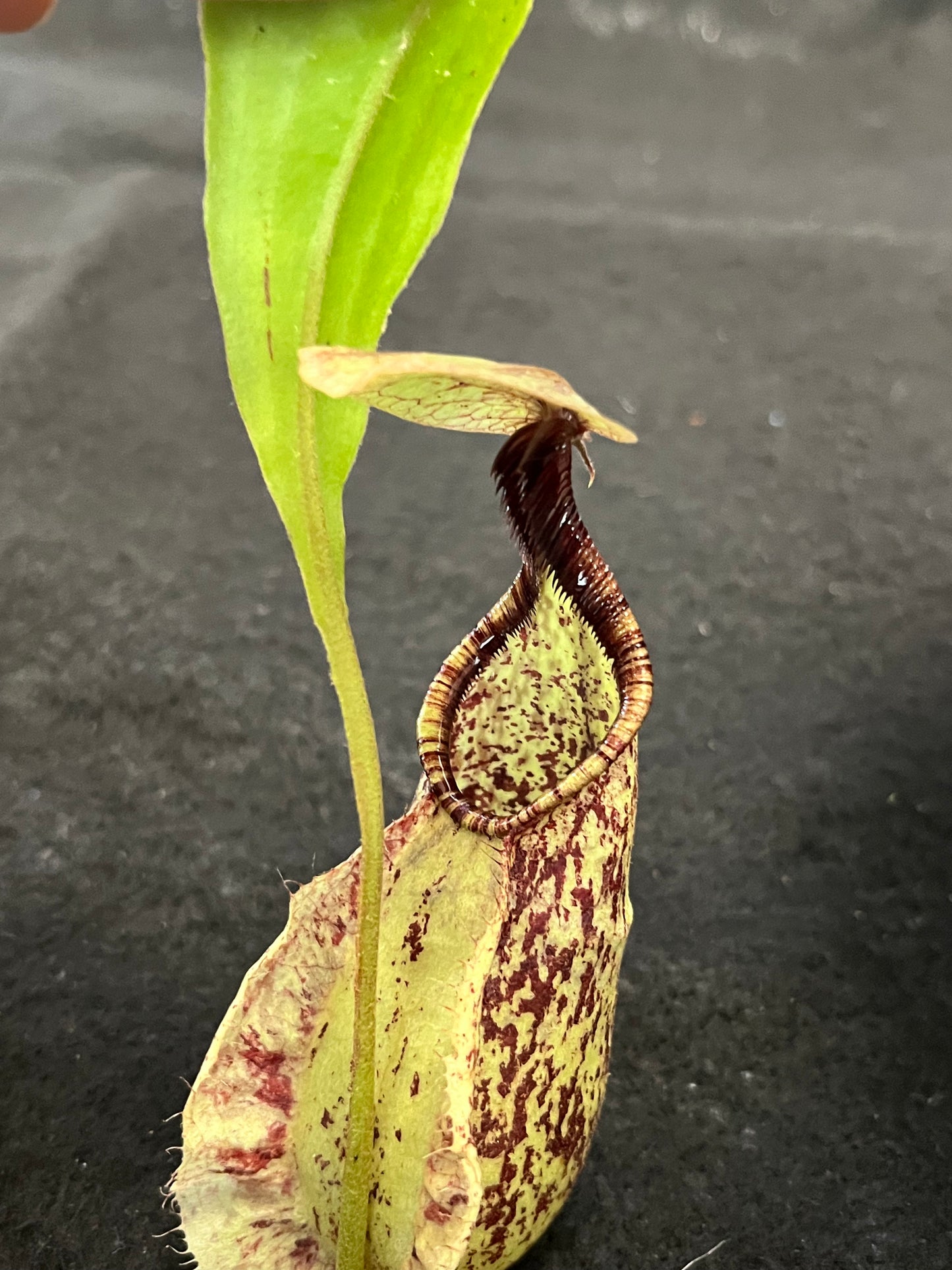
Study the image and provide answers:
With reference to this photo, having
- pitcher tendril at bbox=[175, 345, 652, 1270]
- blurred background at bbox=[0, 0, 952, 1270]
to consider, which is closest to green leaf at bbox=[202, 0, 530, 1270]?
pitcher tendril at bbox=[175, 345, 652, 1270]

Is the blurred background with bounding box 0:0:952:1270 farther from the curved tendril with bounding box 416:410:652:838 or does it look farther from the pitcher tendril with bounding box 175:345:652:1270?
the curved tendril with bounding box 416:410:652:838

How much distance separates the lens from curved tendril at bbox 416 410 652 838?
59 centimetres

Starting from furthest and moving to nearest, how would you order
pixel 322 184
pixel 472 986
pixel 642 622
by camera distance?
pixel 642 622
pixel 472 986
pixel 322 184

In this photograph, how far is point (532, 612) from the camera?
682mm

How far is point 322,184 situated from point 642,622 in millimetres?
1062

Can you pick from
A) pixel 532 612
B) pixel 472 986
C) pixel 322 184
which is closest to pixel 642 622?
pixel 532 612

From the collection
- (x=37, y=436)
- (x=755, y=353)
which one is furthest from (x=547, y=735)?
(x=755, y=353)

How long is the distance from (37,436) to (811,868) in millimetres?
1301

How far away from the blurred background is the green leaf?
0.65 metres

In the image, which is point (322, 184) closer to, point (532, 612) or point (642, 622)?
point (532, 612)

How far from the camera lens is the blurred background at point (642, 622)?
0.92 metres

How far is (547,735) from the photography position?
0.74m

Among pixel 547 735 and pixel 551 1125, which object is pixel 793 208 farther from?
pixel 551 1125

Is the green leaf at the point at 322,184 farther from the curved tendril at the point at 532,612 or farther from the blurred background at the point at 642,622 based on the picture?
the blurred background at the point at 642,622
